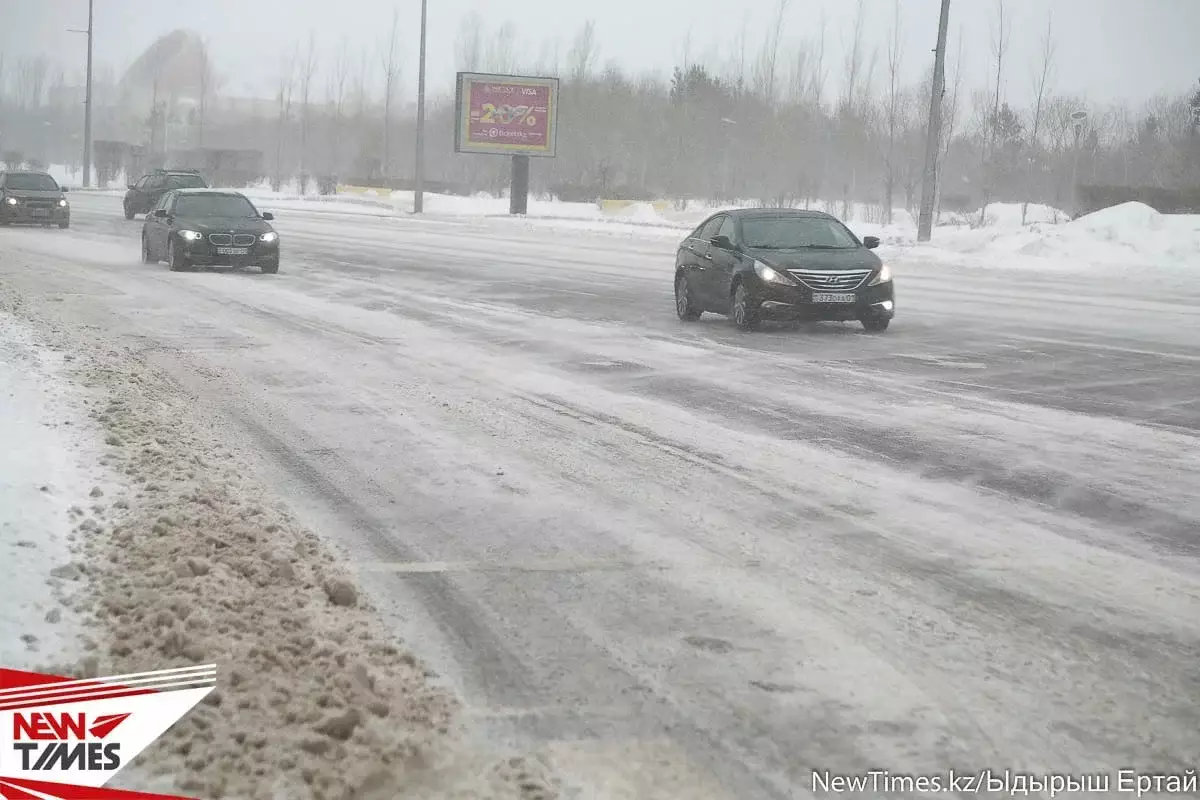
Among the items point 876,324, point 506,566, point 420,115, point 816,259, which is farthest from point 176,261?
point 420,115

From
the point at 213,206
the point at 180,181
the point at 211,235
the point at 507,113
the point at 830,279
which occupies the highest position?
the point at 507,113

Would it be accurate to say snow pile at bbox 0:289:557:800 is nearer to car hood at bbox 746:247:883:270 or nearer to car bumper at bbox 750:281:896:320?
car bumper at bbox 750:281:896:320

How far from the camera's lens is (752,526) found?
6.30 metres

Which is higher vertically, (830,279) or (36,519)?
(830,279)

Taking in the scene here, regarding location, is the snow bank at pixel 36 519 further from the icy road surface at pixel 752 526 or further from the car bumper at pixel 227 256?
the car bumper at pixel 227 256

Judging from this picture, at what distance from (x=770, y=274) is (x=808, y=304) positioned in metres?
0.58

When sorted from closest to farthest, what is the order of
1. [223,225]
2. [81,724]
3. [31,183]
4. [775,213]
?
[81,724] → [775,213] → [223,225] → [31,183]

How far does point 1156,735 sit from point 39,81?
7442 inches

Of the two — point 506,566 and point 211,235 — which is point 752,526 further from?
point 211,235

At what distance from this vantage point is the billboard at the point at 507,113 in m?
58.5

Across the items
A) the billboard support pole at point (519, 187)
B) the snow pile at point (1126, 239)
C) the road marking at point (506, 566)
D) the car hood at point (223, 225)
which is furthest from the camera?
the billboard support pole at point (519, 187)

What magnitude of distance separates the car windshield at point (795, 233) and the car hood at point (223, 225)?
9803mm

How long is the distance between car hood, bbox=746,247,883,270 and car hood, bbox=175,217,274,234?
10287 millimetres

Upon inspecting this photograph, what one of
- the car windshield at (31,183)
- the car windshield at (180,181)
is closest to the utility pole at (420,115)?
the car windshield at (180,181)
